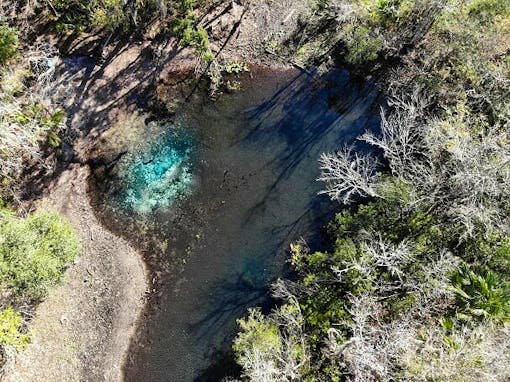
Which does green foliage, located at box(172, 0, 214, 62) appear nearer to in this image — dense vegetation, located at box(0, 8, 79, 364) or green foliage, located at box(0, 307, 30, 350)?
dense vegetation, located at box(0, 8, 79, 364)

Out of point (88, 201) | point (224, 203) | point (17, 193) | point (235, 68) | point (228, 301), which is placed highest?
point (17, 193)

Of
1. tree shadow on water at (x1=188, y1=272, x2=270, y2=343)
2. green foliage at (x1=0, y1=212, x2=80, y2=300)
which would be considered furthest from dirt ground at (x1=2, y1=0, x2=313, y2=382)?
tree shadow on water at (x1=188, y1=272, x2=270, y2=343)

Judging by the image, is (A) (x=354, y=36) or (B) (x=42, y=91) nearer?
(B) (x=42, y=91)

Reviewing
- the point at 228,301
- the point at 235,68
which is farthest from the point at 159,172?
the point at 228,301

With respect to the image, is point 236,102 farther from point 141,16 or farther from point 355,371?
point 355,371

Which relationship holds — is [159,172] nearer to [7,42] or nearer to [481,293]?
[7,42]

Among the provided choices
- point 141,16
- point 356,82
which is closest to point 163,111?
point 141,16
